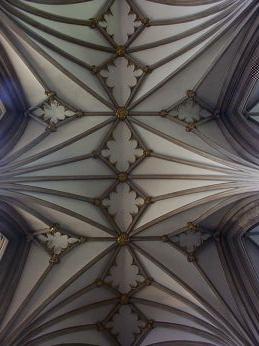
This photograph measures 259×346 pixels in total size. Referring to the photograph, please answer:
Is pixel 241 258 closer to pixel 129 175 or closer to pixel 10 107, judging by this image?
pixel 129 175

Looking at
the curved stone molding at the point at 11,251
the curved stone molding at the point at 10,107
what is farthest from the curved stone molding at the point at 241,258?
the curved stone molding at the point at 10,107

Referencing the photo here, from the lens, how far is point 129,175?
1731cm

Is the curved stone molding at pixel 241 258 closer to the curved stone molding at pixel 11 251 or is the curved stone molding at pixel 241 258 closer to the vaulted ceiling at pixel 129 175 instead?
the vaulted ceiling at pixel 129 175

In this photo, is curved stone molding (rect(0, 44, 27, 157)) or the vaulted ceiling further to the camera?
the vaulted ceiling

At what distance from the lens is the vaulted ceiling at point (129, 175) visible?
15367mm

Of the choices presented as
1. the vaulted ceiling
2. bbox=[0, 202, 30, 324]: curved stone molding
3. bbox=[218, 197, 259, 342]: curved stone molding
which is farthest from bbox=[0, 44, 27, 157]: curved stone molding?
bbox=[218, 197, 259, 342]: curved stone molding

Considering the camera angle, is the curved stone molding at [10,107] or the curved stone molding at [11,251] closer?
the curved stone molding at [10,107]

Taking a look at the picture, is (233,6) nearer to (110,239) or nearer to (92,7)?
(92,7)

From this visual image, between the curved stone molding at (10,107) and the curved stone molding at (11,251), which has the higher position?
the curved stone molding at (10,107)

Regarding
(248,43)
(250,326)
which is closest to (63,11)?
(248,43)

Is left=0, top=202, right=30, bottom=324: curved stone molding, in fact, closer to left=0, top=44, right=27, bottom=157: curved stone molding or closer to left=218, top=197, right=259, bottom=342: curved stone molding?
left=0, top=44, right=27, bottom=157: curved stone molding

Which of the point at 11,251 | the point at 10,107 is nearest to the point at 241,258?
the point at 11,251

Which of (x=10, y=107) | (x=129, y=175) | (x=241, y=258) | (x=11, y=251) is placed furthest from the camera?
(x=129, y=175)

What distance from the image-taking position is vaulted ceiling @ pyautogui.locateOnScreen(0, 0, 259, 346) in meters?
15.4
